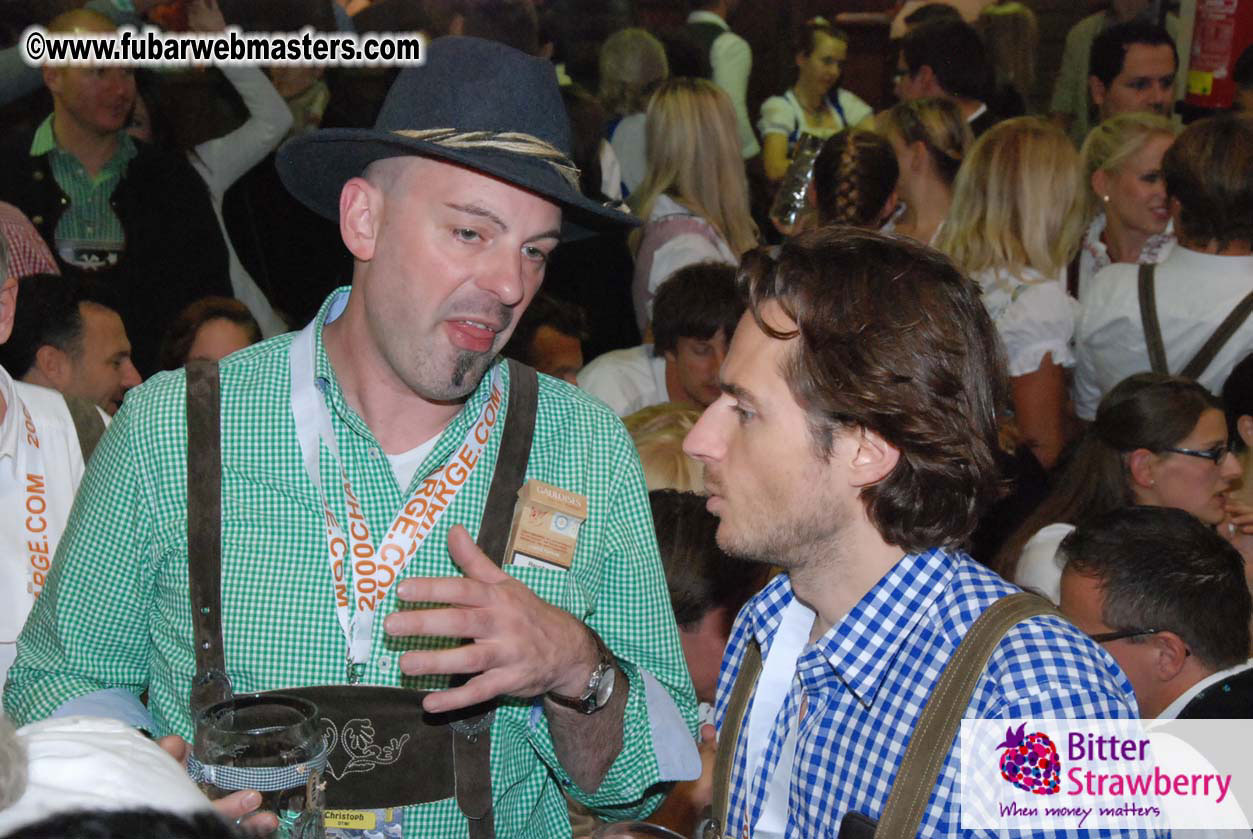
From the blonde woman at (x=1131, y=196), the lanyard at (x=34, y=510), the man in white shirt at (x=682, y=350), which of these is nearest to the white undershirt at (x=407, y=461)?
the lanyard at (x=34, y=510)

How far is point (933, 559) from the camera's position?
5.86 ft

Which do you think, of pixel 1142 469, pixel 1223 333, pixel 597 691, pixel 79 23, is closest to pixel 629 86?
pixel 79 23

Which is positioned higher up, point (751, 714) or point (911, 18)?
point (911, 18)

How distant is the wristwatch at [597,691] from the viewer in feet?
5.98

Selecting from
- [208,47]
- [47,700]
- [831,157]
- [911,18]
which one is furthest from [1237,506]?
[911,18]

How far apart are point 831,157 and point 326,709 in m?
3.99

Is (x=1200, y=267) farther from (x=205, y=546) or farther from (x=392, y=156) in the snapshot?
(x=205, y=546)

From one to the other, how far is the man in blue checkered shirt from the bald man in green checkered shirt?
0.80 feet

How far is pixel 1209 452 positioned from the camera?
3820mm

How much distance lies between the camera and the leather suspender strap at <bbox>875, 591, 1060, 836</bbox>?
1.55 meters

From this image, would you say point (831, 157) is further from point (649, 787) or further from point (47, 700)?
point (47, 700)

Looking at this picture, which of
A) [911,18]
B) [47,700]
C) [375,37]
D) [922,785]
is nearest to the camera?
[922,785]

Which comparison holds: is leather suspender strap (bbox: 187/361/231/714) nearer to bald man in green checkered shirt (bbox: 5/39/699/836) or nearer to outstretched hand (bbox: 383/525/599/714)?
bald man in green checkered shirt (bbox: 5/39/699/836)

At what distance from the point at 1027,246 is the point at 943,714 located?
3.71 m
